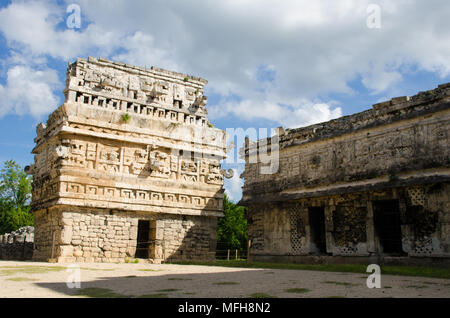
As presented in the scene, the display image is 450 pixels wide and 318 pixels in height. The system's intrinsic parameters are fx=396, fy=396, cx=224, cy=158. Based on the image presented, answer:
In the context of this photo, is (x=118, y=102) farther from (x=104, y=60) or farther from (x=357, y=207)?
(x=357, y=207)

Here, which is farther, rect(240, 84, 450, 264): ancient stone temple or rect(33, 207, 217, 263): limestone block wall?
rect(33, 207, 217, 263): limestone block wall

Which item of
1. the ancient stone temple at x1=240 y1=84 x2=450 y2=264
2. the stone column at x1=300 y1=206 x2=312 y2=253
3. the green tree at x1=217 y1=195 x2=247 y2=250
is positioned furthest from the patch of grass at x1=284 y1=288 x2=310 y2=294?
the green tree at x1=217 y1=195 x2=247 y2=250

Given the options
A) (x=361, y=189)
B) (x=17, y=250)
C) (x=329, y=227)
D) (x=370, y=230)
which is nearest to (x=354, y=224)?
(x=370, y=230)

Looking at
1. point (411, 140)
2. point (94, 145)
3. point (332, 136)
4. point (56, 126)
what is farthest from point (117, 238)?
point (411, 140)

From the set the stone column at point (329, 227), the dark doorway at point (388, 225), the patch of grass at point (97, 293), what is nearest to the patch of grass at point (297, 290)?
the patch of grass at point (97, 293)

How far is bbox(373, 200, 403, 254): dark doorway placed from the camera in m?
11.5

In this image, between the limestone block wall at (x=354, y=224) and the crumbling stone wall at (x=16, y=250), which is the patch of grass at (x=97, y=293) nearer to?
the limestone block wall at (x=354, y=224)

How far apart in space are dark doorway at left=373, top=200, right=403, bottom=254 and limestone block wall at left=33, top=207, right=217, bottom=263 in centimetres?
789

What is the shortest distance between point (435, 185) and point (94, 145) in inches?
465

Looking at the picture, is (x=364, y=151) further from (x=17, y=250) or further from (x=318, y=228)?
(x=17, y=250)

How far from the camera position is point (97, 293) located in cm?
529

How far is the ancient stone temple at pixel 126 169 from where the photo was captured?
1471cm

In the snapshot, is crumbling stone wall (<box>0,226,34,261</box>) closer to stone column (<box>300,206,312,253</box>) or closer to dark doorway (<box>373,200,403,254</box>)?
stone column (<box>300,206,312,253</box>)

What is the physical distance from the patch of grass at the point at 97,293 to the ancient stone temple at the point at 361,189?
8213 mm
